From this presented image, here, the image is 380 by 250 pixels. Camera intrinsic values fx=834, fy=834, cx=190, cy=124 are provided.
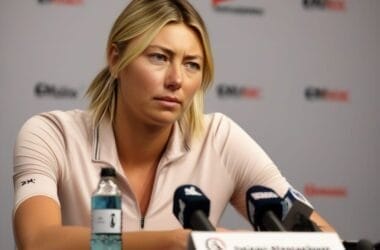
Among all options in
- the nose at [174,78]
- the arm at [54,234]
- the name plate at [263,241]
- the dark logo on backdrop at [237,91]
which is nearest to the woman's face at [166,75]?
the nose at [174,78]

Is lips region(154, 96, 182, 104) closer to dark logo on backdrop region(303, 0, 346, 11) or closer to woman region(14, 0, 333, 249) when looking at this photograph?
woman region(14, 0, 333, 249)

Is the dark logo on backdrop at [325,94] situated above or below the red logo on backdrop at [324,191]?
above

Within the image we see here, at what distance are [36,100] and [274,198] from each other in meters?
1.76

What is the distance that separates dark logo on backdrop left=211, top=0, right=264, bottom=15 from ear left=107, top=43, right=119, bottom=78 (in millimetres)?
1227

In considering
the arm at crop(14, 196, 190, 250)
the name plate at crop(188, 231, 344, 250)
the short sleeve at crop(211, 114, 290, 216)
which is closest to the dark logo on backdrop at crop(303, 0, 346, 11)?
the short sleeve at crop(211, 114, 290, 216)

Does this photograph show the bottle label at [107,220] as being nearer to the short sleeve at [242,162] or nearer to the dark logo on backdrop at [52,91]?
the short sleeve at [242,162]

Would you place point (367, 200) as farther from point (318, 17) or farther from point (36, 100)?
point (36, 100)

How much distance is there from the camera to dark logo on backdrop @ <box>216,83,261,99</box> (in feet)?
10.2

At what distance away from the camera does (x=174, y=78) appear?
185 cm

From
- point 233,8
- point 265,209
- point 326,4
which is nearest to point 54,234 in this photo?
point 265,209

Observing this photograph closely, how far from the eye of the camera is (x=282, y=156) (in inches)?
125

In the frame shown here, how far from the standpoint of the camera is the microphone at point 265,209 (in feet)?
4.21

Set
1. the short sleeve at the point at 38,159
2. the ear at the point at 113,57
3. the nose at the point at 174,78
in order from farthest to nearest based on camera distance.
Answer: the ear at the point at 113,57 → the nose at the point at 174,78 → the short sleeve at the point at 38,159

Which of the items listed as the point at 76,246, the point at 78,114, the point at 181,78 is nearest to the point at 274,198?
the point at 76,246
